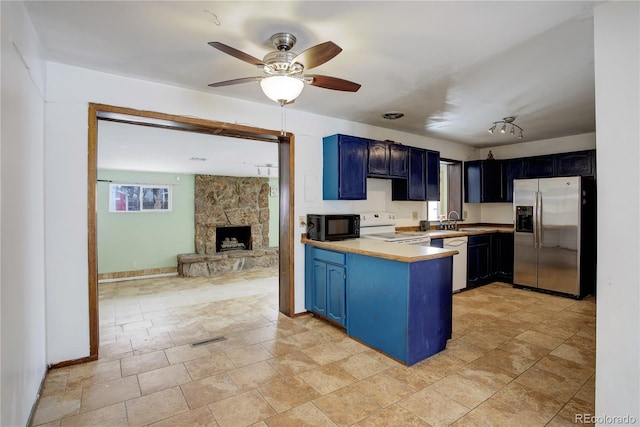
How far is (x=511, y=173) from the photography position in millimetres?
5539

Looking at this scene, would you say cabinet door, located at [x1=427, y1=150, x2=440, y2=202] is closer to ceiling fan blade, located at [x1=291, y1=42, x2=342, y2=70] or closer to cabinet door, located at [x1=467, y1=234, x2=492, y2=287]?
cabinet door, located at [x1=467, y1=234, x2=492, y2=287]

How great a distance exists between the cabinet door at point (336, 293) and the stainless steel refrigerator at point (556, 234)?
317 centimetres

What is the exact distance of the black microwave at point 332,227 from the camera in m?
3.59

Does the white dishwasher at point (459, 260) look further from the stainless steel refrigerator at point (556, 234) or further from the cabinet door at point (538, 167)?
the cabinet door at point (538, 167)

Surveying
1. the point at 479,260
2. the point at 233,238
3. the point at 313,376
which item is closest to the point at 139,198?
the point at 233,238

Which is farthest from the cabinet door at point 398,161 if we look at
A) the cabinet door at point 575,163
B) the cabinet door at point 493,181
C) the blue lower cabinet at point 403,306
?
the cabinet door at point 575,163

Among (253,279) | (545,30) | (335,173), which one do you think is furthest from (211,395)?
(253,279)

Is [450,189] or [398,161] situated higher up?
[398,161]

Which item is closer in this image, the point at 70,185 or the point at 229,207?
the point at 70,185

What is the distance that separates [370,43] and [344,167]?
1.73m

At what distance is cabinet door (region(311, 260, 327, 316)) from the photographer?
139 inches

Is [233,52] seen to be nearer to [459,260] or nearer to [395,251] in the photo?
[395,251]

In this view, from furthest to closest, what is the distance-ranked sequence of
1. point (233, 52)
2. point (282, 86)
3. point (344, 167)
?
point (344, 167), point (282, 86), point (233, 52)

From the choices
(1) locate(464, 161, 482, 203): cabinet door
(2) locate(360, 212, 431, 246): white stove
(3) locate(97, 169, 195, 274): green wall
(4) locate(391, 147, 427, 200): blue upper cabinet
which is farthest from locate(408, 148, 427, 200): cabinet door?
(3) locate(97, 169, 195, 274): green wall
